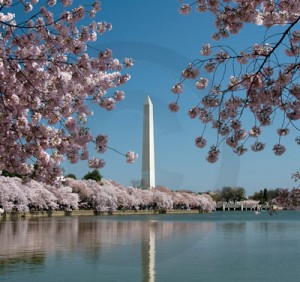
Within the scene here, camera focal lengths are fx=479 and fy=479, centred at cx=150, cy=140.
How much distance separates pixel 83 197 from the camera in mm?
66312

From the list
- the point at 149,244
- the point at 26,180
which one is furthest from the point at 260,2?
the point at 149,244

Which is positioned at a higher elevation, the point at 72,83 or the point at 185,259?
the point at 72,83

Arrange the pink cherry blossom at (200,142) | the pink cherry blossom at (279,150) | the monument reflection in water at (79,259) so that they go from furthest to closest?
the monument reflection in water at (79,259) → the pink cherry blossom at (200,142) → the pink cherry blossom at (279,150)

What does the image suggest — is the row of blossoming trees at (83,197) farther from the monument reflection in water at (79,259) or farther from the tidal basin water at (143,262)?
the tidal basin water at (143,262)

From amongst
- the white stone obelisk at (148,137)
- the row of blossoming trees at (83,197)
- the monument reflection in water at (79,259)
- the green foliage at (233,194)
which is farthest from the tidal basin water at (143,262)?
the green foliage at (233,194)

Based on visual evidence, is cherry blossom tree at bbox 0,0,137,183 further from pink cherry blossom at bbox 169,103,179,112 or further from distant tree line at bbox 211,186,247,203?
distant tree line at bbox 211,186,247,203

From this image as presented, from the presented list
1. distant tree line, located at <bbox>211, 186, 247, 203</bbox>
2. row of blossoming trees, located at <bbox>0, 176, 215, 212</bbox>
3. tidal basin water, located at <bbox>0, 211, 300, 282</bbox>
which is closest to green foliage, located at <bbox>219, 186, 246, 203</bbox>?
distant tree line, located at <bbox>211, 186, 247, 203</bbox>

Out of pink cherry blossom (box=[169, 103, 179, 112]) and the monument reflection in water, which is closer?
pink cherry blossom (box=[169, 103, 179, 112])

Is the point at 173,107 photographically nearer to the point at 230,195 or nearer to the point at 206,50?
the point at 206,50

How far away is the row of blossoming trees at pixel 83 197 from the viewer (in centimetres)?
4719

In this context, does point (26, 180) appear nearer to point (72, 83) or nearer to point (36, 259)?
point (72, 83)

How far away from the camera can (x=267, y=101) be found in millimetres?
5414

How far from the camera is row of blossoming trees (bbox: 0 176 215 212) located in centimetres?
4719

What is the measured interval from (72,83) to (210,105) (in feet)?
7.07
